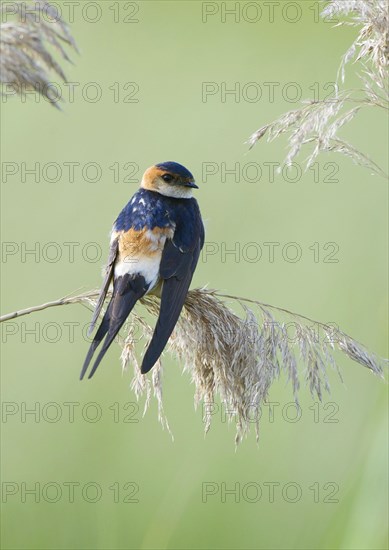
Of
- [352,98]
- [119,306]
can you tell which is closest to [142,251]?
[119,306]

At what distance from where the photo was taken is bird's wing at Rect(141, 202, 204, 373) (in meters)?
1.27

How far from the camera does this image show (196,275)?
219 cm

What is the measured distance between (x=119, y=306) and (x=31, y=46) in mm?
516

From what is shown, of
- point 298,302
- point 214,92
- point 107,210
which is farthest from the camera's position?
point 214,92

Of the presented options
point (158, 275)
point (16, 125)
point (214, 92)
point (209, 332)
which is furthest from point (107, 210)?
point (209, 332)

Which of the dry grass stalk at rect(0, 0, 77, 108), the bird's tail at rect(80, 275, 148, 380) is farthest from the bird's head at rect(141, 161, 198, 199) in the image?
the dry grass stalk at rect(0, 0, 77, 108)

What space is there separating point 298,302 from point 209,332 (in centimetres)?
80

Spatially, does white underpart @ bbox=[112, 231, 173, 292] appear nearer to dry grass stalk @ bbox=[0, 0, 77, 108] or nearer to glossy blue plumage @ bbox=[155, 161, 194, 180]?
glossy blue plumage @ bbox=[155, 161, 194, 180]

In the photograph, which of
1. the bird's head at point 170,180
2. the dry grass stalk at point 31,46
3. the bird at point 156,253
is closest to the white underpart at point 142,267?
the bird at point 156,253

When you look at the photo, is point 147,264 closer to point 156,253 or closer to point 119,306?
point 156,253

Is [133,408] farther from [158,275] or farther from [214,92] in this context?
[214,92]

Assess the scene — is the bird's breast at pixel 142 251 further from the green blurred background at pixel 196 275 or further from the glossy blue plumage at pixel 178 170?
the green blurred background at pixel 196 275

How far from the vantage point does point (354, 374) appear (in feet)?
6.45

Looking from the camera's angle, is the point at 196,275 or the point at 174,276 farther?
the point at 196,275
